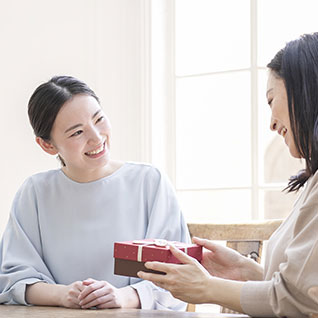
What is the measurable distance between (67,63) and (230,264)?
1758 mm

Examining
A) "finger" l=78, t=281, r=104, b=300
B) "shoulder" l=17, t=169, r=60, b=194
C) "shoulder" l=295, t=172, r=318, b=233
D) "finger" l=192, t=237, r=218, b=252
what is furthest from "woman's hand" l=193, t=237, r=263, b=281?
"shoulder" l=17, t=169, r=60, b=194

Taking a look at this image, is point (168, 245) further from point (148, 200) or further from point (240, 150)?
point (240, 150)

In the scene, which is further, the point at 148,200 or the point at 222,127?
the point at 222,127

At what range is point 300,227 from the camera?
1316 millimetres

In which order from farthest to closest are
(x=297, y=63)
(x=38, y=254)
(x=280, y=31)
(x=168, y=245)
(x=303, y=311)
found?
(x=280, y=31)
(x=38, y=254)
(x=168, y=245)
(x=297, y=63)
(x=303, y=311)

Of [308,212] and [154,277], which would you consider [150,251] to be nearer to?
[154,277]

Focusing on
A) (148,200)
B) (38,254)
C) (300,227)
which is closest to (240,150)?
(148,200)

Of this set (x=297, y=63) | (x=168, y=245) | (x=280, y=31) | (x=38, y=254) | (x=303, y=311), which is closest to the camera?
(x=303, y=311)

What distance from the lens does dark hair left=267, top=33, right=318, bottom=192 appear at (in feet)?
4.51

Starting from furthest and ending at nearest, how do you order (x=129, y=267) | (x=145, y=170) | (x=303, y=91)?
1. (x=145, y=170)
2. (x=129, y=267)
3. (x=303, y=91)

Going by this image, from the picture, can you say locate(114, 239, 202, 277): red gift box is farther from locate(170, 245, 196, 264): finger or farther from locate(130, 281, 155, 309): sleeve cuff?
locate(130, 281, 155, 309): sleeve cuff

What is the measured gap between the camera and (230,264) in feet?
5.72

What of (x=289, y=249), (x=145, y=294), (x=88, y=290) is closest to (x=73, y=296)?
(x=88, y=290)

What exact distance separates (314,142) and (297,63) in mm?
183
